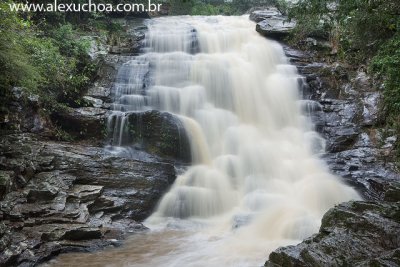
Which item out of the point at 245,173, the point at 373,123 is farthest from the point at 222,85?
the point at 373,123

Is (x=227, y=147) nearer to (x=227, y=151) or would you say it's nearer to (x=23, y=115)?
(x=227, y=151)

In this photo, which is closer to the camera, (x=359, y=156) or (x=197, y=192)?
(x=197, y=192)

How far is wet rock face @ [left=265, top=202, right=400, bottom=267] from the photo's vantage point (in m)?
4.32

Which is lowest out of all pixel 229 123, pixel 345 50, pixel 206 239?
pixel 206 239

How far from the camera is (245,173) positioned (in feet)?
33.6

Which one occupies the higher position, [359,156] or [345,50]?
[345,50]

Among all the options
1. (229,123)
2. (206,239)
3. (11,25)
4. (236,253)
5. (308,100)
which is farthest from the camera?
(308,100)

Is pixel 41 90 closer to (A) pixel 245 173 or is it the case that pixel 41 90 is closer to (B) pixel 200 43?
(A) pixel 245 173

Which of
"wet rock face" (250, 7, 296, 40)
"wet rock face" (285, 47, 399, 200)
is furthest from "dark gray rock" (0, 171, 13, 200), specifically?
"wet rock face" (250, 7, 296, 40)

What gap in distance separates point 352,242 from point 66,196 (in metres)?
5.82

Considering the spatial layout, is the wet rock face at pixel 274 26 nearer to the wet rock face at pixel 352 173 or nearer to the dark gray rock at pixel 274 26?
the dark gray rock at pixel 274 26

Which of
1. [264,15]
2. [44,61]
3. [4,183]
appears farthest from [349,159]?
[264,15]

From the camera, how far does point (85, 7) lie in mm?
17438

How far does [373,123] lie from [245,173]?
4.56 metres
